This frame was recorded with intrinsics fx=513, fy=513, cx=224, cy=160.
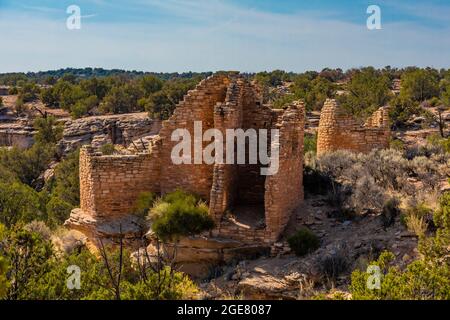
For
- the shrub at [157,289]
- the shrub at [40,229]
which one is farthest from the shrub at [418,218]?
the shrub at [40,229]

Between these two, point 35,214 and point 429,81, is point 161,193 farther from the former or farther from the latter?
point 429,81

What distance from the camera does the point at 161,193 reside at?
1155cm

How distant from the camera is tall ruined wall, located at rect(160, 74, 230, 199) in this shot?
11375mm

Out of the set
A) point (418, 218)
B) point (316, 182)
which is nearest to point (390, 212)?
point (418, 218)

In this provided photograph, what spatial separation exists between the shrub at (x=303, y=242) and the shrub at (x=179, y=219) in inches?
67.6

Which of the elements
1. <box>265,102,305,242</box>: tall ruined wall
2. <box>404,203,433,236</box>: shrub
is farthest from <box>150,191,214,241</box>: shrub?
<box>404,203,433,236</box>: shrub

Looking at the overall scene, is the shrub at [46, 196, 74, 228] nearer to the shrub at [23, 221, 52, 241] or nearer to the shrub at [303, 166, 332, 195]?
the shrub at [23, 221, 52, 241]

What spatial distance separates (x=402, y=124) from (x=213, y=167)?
25319 millimetres

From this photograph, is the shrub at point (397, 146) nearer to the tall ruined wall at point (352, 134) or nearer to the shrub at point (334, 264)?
the tall ruined wall at point (352, 134)

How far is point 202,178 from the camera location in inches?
448

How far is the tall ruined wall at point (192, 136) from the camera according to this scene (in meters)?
11.4

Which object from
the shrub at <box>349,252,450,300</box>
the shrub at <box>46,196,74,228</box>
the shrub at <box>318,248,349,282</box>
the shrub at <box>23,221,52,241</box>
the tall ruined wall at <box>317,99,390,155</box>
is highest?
the tall ruined wall at <box>317,99,390,155</box>

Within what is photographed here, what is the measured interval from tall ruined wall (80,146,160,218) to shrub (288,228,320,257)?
10.9ft

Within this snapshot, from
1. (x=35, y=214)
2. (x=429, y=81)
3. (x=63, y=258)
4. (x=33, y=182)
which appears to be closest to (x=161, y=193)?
(x=63, y=258)
